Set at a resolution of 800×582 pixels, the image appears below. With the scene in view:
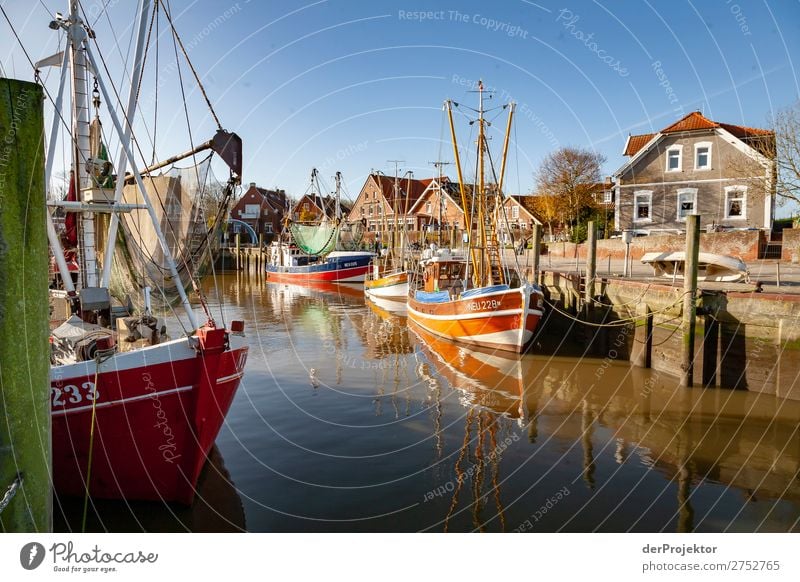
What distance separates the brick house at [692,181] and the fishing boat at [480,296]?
11.9 meters

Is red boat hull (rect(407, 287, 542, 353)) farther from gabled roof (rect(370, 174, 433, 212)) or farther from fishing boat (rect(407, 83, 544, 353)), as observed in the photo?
gabled roof (rect(370, 174, 433, 212))

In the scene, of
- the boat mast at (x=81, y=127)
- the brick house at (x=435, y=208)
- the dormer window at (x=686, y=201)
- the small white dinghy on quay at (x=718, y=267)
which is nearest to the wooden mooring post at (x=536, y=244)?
the small white dinghy on quay at (x=718, y=267)

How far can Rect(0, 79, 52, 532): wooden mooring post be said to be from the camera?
284 centimetres

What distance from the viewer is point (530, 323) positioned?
1498cm

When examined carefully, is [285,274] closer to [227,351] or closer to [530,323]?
[530,323]

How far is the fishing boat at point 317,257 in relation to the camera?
128ft

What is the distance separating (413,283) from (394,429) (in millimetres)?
14256

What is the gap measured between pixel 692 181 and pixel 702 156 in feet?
4.27

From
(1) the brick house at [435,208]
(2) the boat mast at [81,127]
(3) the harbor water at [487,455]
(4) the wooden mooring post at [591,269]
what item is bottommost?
(3) the harbor water at [487,455]

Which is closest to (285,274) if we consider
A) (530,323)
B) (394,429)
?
(530,323)

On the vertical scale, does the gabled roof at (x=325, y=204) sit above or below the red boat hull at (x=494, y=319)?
above

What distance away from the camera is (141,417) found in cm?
602

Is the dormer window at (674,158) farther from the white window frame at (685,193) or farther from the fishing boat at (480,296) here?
the fishing boat at (480,296)
